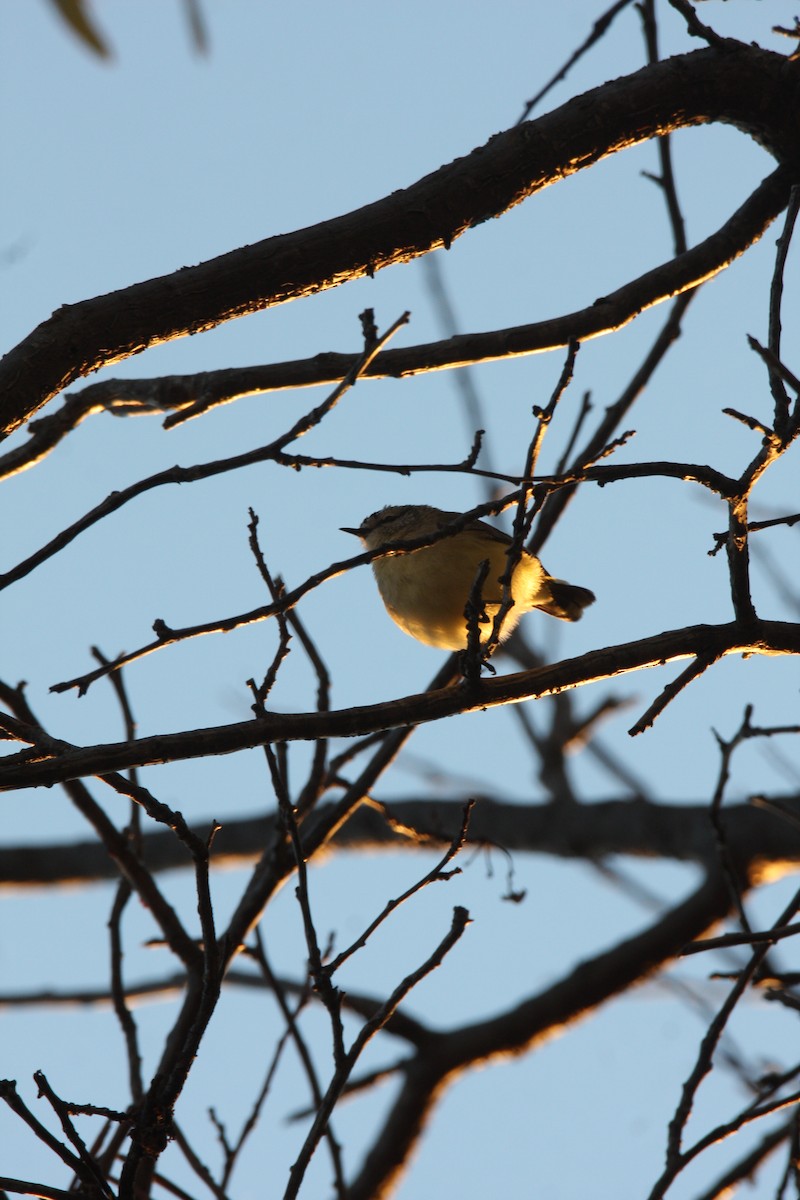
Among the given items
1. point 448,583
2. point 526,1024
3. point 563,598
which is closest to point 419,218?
point 448,583

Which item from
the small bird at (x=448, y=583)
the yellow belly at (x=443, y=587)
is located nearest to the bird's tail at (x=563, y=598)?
the small bird at (x=448, y=583)

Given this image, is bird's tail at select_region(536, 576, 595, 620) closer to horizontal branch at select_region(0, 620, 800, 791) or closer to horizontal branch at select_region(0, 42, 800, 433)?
horizontal branch at select_region(0, 42, 800, 433)

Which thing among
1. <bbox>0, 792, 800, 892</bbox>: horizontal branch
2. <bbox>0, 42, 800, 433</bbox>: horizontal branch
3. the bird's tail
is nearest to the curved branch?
<bbox>0, 792, 800, 892</bbox>: horizontal branch

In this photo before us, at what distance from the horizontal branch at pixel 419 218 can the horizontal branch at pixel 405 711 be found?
83cm

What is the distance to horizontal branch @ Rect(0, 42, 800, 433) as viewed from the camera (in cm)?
257

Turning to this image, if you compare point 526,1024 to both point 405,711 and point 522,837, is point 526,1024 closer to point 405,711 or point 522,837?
point 522,837

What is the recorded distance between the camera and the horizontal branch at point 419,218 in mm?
→ 2568

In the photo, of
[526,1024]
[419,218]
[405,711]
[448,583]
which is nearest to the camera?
[405,711]

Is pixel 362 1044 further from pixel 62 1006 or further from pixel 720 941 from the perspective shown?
pixel 62 1006

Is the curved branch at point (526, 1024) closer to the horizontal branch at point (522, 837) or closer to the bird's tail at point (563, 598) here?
the horizontal branch at point (522, 837)

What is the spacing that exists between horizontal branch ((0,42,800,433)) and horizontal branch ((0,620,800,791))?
833 mm

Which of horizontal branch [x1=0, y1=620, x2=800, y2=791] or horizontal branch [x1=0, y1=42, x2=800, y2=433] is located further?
horizontal branch [x1=0, y1=42, x2=800, y2=433]

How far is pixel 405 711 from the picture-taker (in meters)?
2.27

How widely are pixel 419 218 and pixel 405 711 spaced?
4.30 ft
